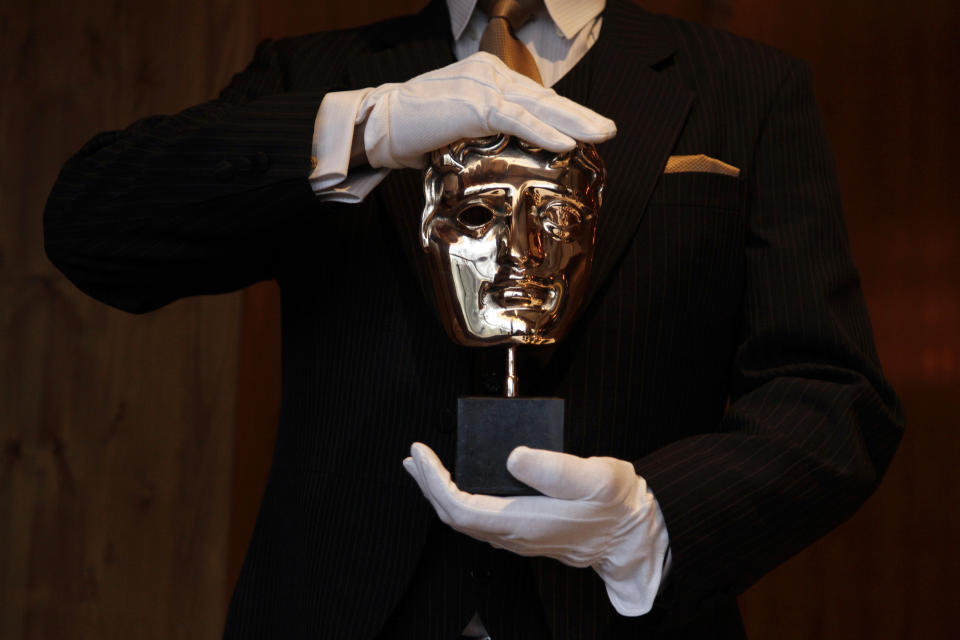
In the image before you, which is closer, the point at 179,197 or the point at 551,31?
the point at 179,197

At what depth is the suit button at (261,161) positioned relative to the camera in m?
1.06

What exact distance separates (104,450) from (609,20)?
1.18 meters

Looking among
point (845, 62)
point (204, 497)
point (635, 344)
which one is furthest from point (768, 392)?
point (845, 62)

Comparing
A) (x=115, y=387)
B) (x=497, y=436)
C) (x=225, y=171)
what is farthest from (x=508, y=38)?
(x=115, y=387)

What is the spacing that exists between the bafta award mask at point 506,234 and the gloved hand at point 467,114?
21 millimetres

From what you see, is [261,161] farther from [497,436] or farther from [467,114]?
[497,436]

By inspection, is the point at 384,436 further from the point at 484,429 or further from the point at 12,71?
the point at 12,71

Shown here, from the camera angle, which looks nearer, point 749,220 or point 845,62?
point 749,220

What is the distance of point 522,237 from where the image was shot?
3.22 feet

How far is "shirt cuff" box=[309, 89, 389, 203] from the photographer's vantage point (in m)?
1.06

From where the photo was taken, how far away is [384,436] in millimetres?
1138

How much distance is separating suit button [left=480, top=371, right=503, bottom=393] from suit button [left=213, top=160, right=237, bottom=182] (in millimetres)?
309

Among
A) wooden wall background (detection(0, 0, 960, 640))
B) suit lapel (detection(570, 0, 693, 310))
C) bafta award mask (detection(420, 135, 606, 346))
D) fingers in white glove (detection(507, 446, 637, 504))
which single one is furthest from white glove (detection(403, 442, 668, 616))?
wooden wall background (detection(0, 0, 960, 640))

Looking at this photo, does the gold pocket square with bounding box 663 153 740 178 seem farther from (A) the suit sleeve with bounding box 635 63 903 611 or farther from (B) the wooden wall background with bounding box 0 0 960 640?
(B) the wooden wall background with bounding box 0 0 960 640
